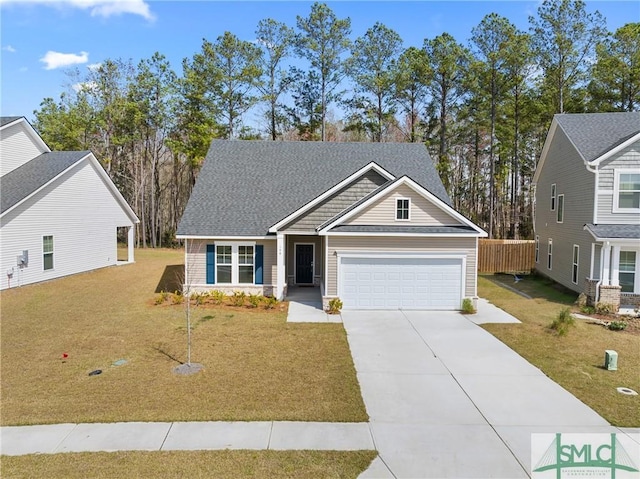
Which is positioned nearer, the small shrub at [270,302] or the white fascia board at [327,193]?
the small shrub at [270,302]

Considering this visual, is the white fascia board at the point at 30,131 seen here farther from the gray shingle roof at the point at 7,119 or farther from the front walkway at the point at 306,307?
the front walkway at the point at 306,307

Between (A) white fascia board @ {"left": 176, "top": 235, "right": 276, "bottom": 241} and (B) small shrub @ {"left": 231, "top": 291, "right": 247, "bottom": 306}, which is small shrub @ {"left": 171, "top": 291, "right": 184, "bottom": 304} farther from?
(A) white fascia board @ {"left": 176, "top": 235, "right": 276, "bottom": 241}

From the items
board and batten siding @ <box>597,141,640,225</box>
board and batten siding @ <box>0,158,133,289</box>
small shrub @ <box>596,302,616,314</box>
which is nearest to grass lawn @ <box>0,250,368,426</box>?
board and batten siding @ <box>0,158,133,289</box>

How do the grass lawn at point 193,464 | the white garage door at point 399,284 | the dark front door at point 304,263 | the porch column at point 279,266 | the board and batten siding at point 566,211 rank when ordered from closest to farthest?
the grass lawn at point 193,464
the white garage door at point 399,284
the porch column at point 279,266
the board and batten siding at point 566,211
the dark front door at point 304,263

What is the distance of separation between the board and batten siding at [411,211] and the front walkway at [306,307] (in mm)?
3924

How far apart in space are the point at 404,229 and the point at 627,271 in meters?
9.00

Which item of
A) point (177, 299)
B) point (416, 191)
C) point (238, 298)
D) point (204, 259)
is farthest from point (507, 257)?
point (177, 299)

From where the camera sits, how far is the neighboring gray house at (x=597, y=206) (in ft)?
53.3

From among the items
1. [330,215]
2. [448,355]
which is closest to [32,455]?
[448,355]

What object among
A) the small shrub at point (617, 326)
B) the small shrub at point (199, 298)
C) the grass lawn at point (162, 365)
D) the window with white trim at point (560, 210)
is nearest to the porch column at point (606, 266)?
the small shrub at point (617, 326)

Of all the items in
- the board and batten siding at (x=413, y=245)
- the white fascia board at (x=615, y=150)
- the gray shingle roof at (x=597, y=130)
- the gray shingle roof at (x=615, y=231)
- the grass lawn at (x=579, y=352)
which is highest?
the gray shingle roof at (x=597, y=130)

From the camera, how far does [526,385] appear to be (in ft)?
29.5

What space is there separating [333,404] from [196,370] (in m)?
3.47

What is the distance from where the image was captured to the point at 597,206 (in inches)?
667
